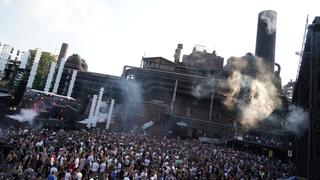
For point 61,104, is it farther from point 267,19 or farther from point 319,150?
point 267,19

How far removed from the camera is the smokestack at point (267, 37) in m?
58.6

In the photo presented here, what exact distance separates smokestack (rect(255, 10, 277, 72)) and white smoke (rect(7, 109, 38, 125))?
46656 millimetres

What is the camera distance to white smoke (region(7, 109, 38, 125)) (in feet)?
76.4

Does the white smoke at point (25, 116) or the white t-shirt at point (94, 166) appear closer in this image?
the white t-shirt at point (94, 166)

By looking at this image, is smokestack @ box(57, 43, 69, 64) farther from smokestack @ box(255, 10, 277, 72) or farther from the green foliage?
smokestack @ box(255, 10, 277, 72)

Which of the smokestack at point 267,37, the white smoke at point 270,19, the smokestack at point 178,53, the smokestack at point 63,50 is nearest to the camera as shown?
the smokestack at point 267,37

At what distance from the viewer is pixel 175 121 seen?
52.0 m

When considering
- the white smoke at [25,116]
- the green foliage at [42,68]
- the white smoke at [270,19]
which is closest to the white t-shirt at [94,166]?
the white smoke at [25,116]

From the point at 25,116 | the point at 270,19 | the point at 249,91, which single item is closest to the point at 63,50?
the point at 249,91

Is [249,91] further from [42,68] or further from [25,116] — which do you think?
[42,68]

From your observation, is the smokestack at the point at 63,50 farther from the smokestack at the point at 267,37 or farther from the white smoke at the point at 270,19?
the white smoke at the point at 270,19

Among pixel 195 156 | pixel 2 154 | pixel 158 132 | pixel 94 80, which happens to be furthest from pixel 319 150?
pixel 94 80

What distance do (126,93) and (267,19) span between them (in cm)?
3431

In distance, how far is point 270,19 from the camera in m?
62.0
